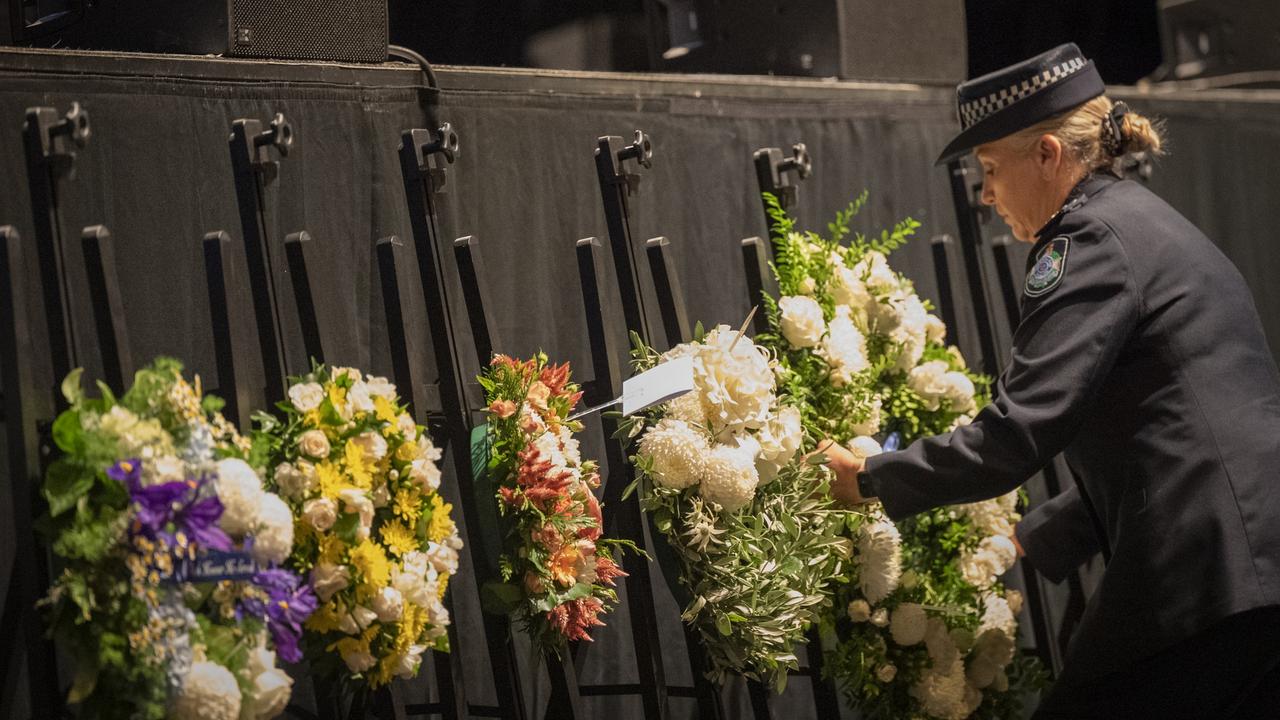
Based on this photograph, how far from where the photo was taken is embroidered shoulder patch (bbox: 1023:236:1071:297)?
267 centimetres

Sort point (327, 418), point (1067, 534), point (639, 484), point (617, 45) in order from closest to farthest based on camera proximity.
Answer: point (327, 418)
point (639, 484)
point (1067, 534)
point (617, 45)

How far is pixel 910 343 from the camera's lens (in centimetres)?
329

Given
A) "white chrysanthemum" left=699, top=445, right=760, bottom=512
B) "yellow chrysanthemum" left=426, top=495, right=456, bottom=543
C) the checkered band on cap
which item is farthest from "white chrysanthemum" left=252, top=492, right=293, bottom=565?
the checkered band on cap

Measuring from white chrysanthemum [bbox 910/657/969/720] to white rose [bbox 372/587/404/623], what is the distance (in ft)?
4.54

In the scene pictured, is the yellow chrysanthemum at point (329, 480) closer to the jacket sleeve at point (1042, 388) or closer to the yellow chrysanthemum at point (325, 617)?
the yellow chrysanthemum at point (325, 617)

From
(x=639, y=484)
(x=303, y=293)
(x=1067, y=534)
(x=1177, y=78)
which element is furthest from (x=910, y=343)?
(x=1177, y=78)

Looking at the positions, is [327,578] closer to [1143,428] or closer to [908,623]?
[908,623]

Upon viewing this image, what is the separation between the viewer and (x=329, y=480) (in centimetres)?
226

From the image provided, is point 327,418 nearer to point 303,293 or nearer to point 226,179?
point 303,293

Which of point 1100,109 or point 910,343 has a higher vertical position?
point 1100,109

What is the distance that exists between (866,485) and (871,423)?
0.30 m

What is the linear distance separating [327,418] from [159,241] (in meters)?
0.55

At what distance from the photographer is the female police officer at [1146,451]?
2.56 metres

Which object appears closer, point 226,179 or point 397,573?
point 397,573
